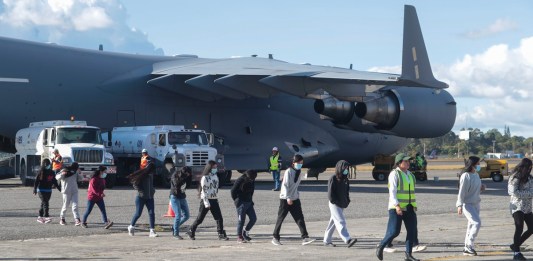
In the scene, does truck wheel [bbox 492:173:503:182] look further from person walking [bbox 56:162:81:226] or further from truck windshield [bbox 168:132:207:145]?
person walking [bbox 56:162:81:226]

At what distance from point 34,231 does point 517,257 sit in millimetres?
9053

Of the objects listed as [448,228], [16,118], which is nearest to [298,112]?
[16,118]

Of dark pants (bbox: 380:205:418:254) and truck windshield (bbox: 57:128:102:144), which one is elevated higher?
truck windshield (bbox: 57:128:102:144)

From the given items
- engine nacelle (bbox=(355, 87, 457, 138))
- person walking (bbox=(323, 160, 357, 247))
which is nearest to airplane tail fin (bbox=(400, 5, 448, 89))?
engine nacelle (bbox=(355, 87, 457, 138))

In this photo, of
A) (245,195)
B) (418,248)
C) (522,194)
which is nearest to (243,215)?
(245,195)

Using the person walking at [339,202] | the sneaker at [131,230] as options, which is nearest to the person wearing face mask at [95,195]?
the sneaker at [131,230]

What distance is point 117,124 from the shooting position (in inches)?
1404

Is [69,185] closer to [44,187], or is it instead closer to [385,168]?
[44,187]

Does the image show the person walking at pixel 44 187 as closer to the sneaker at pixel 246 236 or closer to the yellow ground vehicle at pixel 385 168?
the sneaker at pixel 246 236

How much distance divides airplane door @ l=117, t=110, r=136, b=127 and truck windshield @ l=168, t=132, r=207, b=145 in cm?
316

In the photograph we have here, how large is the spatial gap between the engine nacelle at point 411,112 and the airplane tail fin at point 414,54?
10.9ft

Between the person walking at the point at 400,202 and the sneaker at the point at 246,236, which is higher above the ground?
the person walking at the point at 400,202

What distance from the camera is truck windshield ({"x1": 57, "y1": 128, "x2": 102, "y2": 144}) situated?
31.9 metres

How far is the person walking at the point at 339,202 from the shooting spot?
15.5 meters
